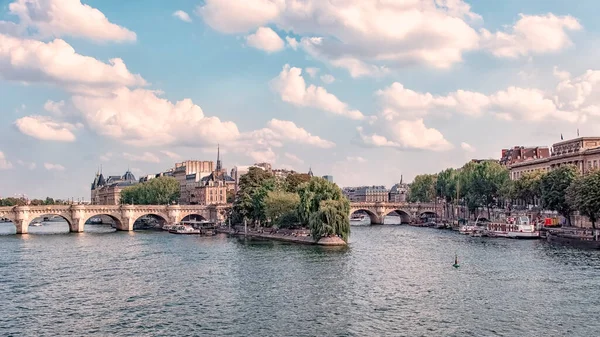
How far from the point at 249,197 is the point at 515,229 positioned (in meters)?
41.4

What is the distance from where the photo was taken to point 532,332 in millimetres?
33969

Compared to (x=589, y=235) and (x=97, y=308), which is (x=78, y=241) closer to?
(x=97, y=308)

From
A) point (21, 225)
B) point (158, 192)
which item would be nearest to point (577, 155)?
point (21, 225)

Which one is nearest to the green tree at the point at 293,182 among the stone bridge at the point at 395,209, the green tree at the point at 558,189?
the stone bridge at the point at 395,209

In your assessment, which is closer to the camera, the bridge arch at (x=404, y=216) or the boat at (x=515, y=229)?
the boat at (x=515, y=229)

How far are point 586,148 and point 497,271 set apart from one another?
53.7 m

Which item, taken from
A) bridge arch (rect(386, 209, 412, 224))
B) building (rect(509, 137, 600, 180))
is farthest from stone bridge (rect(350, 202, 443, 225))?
building (rect(509, 137, 600, 180))

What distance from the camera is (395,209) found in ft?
463

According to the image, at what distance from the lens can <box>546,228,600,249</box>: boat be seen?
7116 centimetres

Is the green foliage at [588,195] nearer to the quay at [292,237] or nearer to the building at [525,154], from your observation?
the quay at [292,237]

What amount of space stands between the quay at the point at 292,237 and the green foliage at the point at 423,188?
2794 inches

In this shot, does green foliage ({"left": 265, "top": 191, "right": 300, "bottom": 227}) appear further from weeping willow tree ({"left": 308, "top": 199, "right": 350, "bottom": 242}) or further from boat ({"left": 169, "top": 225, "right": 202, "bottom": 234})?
boat ({"left": 169, "top": 225, "right": 202, "bottom": 234})

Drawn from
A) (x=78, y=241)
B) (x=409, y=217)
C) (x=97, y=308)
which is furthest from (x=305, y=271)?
(x=409, y=217)

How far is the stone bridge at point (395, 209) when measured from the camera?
138163mm
